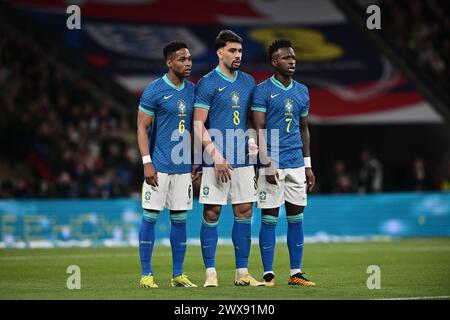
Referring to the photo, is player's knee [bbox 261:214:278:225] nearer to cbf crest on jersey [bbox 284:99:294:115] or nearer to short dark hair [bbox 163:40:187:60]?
cbf crest on jersey [bbox 284:99:294:115]

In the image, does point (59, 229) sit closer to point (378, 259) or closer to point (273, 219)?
point (378, 259)

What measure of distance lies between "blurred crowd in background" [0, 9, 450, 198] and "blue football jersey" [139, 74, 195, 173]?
431 inches

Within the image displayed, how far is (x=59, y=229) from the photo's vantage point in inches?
800

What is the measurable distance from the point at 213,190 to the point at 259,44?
1637cm

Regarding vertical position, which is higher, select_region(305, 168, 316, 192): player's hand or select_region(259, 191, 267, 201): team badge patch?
select_region(305, 168, 316, 192): player's hand

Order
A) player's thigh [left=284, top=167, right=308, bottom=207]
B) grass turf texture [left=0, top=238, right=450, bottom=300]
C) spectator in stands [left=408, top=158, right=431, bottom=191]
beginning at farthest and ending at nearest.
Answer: spectator in stands [left=408, top=158, right=431, bottom=191], player's thigh [left=284, top=167, right=308, bottom=207], grass turf texture [left=0, top=238, right=450, bottom=300]

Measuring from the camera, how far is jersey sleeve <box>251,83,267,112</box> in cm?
1139

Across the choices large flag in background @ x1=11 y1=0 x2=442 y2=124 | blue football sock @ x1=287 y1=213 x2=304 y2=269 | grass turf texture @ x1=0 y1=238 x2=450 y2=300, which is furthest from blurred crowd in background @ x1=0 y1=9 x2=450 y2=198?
blue football sock @ x1=287 y1=213 x2=304 y2=269

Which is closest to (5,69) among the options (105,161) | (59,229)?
(105,161)

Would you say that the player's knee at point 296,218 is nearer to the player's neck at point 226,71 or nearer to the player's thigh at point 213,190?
the player's thigh at point 213,190

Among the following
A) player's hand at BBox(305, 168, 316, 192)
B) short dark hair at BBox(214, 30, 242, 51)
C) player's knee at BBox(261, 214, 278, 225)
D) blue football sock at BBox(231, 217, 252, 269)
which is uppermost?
short dark hair at BBox(214, 30, 242, 51)

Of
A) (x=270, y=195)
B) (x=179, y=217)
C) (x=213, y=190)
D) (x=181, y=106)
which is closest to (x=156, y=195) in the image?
(x=179, y=217)

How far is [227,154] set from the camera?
37.2 feet

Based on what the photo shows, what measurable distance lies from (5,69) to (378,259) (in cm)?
1361
